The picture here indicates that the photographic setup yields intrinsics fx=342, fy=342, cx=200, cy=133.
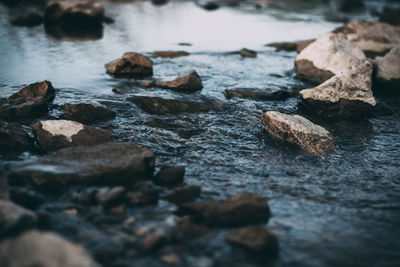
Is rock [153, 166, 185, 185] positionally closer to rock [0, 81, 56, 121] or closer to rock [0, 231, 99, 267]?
rock [0, 231, 99, 267]

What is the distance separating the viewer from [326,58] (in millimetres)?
7758

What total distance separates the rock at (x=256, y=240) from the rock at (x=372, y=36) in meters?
9.99

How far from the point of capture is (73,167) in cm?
351

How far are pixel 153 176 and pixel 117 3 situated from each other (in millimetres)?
19026

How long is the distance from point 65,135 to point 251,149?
2.38m

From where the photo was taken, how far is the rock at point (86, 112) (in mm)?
5031

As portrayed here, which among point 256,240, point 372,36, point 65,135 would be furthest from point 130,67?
point 372,36

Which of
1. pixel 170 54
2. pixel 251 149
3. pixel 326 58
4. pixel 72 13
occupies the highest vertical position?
pixel 72 13

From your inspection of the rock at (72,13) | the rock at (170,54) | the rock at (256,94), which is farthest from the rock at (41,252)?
the rock at (72,13)

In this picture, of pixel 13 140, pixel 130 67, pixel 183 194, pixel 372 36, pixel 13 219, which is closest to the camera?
pixel 13 219

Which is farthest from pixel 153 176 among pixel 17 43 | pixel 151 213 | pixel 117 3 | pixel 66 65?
pixel 117 3

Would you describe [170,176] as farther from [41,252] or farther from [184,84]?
[184,84]

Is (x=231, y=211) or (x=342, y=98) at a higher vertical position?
(x=342, y=98)

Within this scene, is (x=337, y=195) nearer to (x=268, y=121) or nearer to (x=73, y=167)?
(x=268, y=121)
